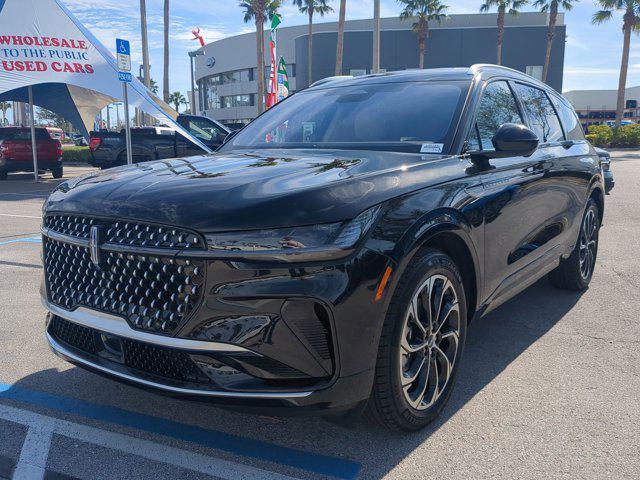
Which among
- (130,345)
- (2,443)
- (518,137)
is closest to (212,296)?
(130,345)

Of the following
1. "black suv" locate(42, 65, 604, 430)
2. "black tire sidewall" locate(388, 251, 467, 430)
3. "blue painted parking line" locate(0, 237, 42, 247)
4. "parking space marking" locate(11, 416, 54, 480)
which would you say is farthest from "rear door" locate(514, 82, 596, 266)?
"blue painted parking line" locate(0, 237, 42, 247)

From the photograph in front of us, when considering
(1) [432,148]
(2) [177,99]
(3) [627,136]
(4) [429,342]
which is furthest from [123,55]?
(2) [177,99]

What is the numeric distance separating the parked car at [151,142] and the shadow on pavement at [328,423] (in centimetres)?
1348

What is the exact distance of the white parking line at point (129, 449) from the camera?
2523 millimetres

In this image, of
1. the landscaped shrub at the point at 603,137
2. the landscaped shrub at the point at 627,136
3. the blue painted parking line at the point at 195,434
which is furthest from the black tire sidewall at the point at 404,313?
the landscaped shrub at the point at 627,136

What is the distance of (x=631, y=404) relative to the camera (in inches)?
124

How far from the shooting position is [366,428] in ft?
9.50

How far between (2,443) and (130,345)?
3.08ft

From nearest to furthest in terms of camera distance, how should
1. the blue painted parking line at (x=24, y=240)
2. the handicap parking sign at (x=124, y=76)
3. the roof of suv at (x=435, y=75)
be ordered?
1. the roof of suv at (x=435, y=75)
2. the blue painted parking line at (x=24, y=240)
3. the handicap parking sign at (x=124, y=76)

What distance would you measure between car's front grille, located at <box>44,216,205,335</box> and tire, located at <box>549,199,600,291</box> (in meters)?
3.74

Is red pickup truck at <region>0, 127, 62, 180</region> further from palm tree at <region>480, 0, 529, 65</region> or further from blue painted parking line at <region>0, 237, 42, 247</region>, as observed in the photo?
palm tree at <region>480, 0, 529, 65</region>

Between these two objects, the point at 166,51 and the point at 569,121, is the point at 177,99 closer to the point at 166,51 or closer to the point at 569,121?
the point at 166,51

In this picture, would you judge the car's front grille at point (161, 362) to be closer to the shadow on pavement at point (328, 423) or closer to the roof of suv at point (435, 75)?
the shadow on pavement at point (328, 423)

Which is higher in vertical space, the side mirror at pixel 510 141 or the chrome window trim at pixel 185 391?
the side mirror at pixel 510 141
